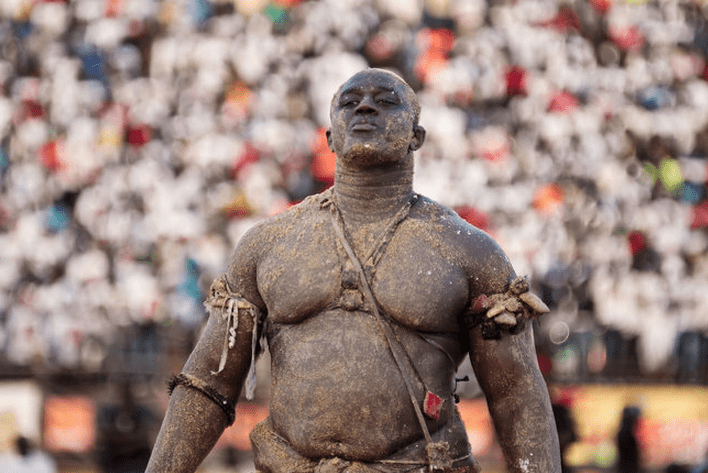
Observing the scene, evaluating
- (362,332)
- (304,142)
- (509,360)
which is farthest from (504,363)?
(304,142)

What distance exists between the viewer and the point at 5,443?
531 inches

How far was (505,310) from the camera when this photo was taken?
4.12 metres

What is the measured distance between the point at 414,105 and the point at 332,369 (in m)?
0.90

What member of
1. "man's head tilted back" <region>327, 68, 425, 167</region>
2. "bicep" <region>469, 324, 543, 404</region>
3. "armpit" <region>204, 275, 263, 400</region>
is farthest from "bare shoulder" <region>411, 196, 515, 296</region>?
"armpit" <region>204, 275, 263, 400</region>

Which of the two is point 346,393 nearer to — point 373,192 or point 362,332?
point 362,332

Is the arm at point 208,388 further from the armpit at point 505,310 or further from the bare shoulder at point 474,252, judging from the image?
the armpit at point 505,310

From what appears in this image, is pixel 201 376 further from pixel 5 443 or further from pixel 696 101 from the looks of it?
pixel 696 101

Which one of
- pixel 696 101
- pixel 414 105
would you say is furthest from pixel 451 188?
pixel 414 105

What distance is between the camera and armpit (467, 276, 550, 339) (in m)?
4.12

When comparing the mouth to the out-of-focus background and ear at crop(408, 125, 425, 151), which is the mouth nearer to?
ear at crop(408, 125, 425, 151)

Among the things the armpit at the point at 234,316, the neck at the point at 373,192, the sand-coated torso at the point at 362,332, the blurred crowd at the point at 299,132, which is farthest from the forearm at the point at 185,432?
the blurred crowd at the point at 299,132

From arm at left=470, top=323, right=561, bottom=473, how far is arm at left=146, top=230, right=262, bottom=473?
28.8 inches

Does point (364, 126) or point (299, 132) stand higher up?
point (364, 126)

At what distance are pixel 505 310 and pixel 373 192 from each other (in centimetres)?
56
